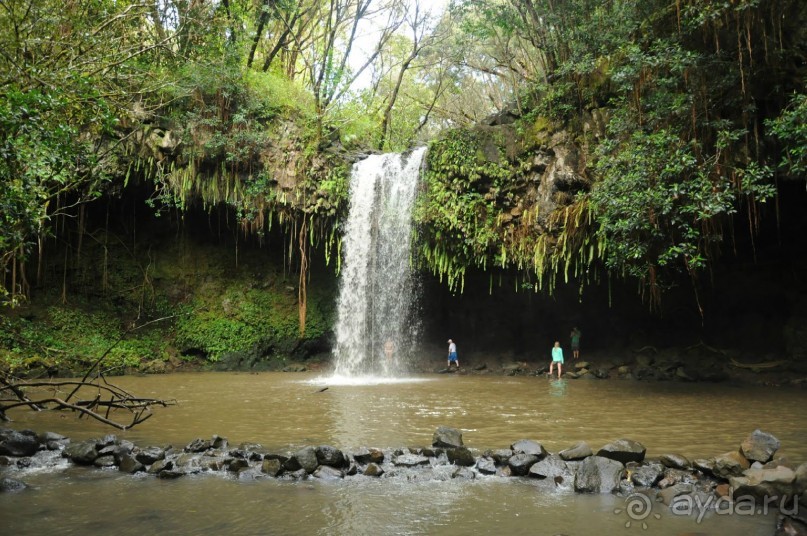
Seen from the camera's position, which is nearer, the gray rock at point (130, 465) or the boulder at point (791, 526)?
the boulder at point (791, 526)

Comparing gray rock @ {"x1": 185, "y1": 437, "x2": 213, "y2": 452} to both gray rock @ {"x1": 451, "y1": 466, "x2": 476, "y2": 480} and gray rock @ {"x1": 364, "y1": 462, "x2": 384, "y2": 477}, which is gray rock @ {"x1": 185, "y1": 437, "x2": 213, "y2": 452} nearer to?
gray rock @ {"x1": 364, "y1": 462, "x2": 384, "y2": 477}

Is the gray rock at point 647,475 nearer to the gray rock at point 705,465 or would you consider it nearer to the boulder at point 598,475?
the boulder at point 598,475

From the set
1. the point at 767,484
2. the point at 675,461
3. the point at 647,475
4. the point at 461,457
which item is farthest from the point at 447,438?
the point at 767,484

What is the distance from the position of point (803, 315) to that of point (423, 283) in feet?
32.5

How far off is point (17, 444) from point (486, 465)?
5156 millimetres

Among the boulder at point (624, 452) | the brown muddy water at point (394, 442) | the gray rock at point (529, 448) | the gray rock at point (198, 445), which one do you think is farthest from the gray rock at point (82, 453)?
the boulder at point (624, 452)

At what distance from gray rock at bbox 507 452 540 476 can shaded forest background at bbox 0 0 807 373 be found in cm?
551

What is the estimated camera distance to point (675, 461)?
17.5ft

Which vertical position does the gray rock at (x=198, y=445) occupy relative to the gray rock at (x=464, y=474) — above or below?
above

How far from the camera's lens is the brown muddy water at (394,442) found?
4207 millimetres

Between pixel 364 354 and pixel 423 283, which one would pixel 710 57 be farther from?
pixel 364 354

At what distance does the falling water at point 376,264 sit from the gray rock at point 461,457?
10.1m

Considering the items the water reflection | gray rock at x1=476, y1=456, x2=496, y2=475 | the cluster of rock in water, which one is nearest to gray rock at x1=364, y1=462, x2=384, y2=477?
the cluster of rock in water

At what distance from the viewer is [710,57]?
9.69 m
